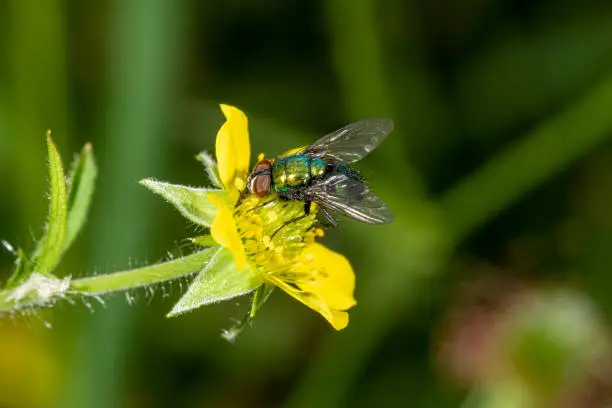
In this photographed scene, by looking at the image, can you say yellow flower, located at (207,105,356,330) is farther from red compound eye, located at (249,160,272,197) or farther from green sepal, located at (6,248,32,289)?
green sepal, located at (6,248,32,289)

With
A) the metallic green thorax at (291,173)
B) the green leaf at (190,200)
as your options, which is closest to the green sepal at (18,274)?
the green leaf at (190,200)

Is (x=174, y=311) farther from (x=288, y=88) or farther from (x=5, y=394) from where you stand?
(x=288, y=88)

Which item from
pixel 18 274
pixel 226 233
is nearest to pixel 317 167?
pixel 226 233

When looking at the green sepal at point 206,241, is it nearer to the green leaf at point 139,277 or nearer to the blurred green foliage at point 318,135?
the green leaf at point 139,277

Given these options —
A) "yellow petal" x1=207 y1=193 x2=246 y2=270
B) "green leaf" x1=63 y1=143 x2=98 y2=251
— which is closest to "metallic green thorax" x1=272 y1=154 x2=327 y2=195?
"yellow petal" x1=207 y1=193 x2=246 y2=270

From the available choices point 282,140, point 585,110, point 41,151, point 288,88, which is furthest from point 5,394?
point 585,110
